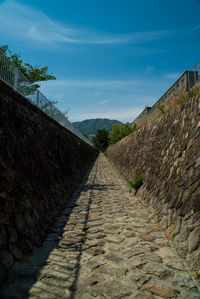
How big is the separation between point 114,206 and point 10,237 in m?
4.37

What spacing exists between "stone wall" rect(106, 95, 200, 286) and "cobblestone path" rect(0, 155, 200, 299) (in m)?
0.29

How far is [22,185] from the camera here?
14.4ft

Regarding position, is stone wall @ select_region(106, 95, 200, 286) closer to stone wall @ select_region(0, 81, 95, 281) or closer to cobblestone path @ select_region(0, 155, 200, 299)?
cobblestone path @ select_region(0, 155, 200, 299)

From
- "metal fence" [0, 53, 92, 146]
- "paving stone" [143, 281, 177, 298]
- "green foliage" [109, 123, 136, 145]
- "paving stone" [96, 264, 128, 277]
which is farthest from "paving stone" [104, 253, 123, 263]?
"green foliage" [109, 123, 136, 145]

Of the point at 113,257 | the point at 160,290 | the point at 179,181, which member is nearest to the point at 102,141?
the point at 179,181

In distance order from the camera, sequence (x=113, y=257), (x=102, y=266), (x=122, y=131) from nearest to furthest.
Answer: (x=102, y=266) < (x=113, y=257) < (x=122, y=131)

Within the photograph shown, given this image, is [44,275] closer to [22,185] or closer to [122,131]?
[22,185]

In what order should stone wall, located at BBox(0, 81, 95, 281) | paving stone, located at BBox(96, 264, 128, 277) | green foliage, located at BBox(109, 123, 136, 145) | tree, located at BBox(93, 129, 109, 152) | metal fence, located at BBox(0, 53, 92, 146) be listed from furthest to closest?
tree, located at BBox(93, 129, 109, 152) < green foliage, located at BBox(109, 123, 136, 145) < metal fence, located at BBox(0, 53, 92, 146) < stone wall, located at BBox(0, 81, 95, 281) < paving stone, located at BBox(96, 264, 128, 277)

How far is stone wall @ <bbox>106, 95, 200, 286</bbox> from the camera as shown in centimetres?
346

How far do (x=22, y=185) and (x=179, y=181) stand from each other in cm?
350

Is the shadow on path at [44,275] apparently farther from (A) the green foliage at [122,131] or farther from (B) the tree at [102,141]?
(B) the tree at [102,141]

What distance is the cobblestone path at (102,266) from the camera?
267cm

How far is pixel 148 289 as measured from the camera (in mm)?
2695

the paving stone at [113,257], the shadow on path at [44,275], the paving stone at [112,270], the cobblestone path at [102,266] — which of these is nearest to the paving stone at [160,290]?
the cobblestone path at [102,266]
